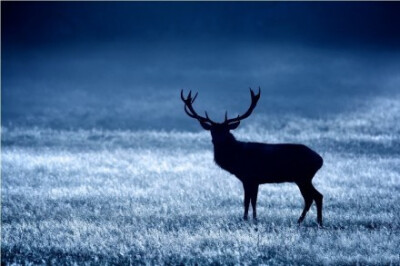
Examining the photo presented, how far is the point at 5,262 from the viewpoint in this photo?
9516mm

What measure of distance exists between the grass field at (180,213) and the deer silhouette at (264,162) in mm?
484

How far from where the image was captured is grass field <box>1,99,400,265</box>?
374 inches

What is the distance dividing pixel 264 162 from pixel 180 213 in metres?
1.86

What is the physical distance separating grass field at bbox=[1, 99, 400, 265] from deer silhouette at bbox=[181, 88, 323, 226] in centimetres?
48

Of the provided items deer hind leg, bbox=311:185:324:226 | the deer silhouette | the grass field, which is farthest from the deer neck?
deer hind leg, bbox=311:185:324:226

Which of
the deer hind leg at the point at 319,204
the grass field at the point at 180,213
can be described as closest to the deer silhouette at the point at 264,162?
the deer hind leg at the point at 319,204

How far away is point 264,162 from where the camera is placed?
11.8 metres

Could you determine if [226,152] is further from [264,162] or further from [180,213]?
[180,213]

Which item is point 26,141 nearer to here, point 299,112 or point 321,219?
point 321,219

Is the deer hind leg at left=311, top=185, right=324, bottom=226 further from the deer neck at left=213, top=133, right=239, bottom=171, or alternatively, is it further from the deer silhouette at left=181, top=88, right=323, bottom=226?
the deer neck at left=213, top=133, right=239, bottom=171

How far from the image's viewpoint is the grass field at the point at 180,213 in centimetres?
950

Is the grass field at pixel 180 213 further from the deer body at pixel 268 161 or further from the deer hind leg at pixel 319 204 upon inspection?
the deer body at pixel 268 161

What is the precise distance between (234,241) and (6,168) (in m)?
12.9

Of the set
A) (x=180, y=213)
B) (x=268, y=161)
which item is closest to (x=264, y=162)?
(x=268, y=161)
